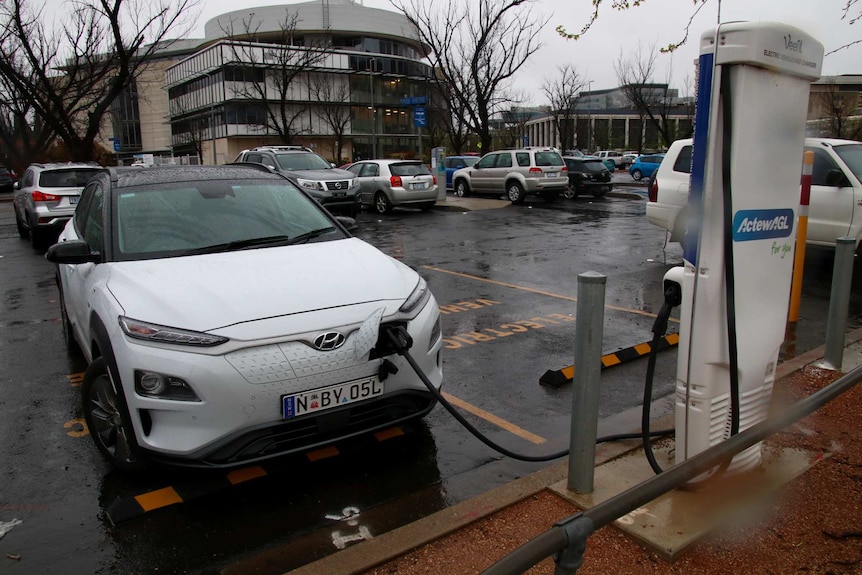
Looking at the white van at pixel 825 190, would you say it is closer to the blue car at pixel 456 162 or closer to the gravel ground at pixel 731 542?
the gravel ground at pixel 731 542

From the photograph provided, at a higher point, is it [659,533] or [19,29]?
[19,29]

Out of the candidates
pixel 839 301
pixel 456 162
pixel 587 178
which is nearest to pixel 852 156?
pixel 839 301

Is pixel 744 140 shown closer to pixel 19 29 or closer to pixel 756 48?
pixel 756 48

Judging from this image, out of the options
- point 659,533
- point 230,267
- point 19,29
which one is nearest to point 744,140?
point 659,533

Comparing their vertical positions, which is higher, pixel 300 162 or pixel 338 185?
pixel 300 162

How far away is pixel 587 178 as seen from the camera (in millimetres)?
23344

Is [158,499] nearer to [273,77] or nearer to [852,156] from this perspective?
[852,156]

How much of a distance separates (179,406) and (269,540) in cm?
79

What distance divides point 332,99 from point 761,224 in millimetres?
64527

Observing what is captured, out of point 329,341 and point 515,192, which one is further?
point 515,192

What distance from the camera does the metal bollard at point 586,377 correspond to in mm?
2961

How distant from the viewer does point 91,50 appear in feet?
83.5

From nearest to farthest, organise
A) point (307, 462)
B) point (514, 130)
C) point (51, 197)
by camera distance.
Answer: point (307, 462), point (51, 197), point (514, 130)

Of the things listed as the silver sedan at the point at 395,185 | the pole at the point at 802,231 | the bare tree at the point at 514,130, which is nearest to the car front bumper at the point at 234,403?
the pole at the point at 802,231
